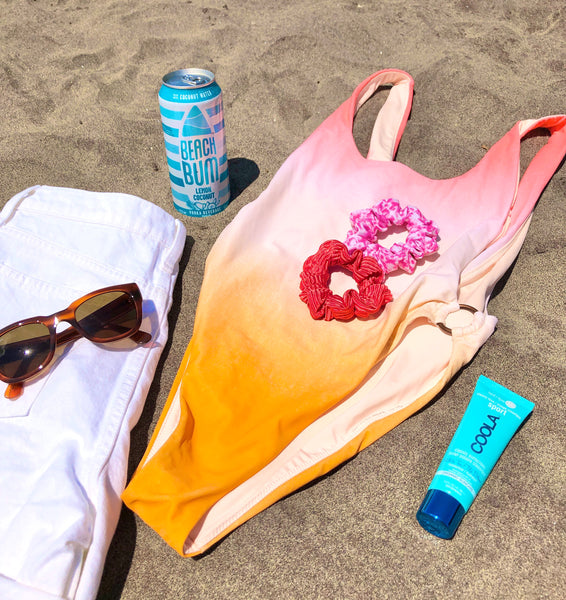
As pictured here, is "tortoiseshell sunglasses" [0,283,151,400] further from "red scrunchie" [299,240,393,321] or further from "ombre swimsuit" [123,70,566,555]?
"red scrunchie" [299,240,393,321]

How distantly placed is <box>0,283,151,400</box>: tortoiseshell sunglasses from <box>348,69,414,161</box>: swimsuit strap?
105 cm

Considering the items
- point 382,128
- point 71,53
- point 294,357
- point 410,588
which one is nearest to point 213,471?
point 294,357

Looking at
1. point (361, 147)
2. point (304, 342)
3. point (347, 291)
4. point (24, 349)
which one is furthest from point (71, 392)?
point (361, 147)

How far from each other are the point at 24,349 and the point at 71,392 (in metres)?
0.15

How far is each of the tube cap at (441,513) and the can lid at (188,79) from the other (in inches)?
49.6

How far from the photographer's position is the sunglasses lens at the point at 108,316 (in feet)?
3.92

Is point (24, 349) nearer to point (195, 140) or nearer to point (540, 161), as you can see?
point (195, 140)

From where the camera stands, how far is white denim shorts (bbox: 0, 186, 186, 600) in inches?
36.3

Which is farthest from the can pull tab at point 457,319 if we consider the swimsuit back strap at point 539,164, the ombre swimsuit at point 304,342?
the swimsuit back strap at point 539,164

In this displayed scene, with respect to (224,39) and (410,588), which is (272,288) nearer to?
(410,588)

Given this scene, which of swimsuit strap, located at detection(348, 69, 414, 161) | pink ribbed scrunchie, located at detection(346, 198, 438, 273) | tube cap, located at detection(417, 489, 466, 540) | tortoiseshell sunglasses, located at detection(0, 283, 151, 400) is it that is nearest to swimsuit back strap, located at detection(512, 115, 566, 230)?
pink ribbed scrunchie, located at detection(346, 198, 438, 273)

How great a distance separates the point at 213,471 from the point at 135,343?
398 millimetres

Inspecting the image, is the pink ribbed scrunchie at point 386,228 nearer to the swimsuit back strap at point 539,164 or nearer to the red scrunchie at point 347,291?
the red scrunchie at point 347,291

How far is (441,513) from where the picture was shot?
102 centimetres
